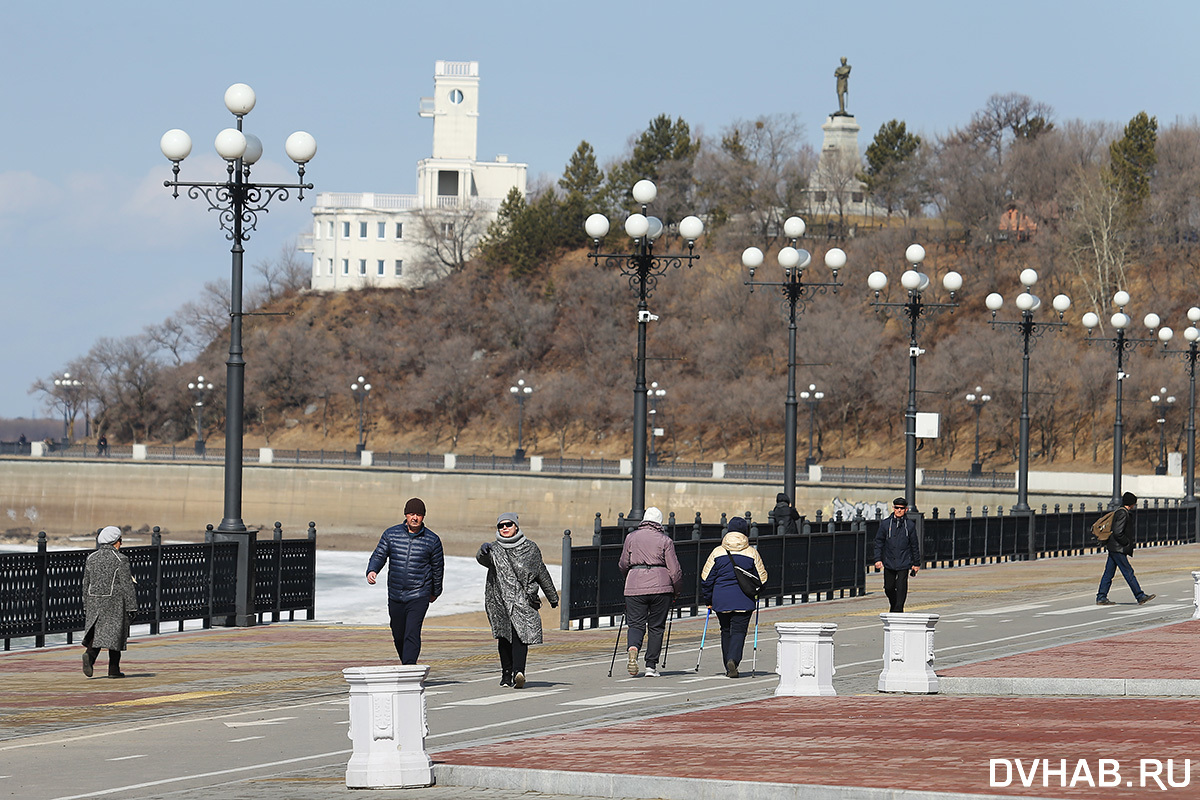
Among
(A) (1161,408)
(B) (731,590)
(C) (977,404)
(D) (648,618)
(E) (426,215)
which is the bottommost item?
(D) (648,618)

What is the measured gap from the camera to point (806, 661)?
14.1m

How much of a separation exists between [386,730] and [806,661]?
5.01 m

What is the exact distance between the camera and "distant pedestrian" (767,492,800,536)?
28.0 meters

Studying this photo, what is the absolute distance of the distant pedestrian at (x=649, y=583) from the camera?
16.2 meters

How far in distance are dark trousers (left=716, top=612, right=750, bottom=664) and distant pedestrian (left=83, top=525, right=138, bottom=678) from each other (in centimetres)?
597

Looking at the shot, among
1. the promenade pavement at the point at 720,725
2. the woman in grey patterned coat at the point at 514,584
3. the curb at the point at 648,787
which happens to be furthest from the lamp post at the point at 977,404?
the curb at the point at 648,787

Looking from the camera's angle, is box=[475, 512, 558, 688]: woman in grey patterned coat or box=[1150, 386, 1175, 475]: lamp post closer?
box=[475, 512, 558, 688]: woman in grey patterned coat

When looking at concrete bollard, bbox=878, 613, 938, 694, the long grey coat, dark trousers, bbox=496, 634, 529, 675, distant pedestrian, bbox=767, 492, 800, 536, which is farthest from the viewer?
distant pedestrian, bbox=767, 492, 800, 536

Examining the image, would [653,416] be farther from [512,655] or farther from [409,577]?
[409,577]

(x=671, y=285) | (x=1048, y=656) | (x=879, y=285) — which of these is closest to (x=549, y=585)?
(x=1048, y=656)

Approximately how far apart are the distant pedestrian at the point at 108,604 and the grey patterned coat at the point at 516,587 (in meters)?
3.89

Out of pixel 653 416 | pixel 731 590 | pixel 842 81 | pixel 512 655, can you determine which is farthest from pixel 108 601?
pixel 842 81

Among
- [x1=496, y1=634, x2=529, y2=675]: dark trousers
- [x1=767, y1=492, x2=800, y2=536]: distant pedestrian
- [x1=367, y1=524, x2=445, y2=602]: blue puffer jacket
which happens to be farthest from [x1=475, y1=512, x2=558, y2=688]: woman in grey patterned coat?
[x1=767, y1=492, x2=800, y2=536]: distant pedestrian

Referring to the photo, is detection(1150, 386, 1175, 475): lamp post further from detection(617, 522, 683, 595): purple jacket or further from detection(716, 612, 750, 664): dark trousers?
detection(617, 522, 683, 595): purple jacket
